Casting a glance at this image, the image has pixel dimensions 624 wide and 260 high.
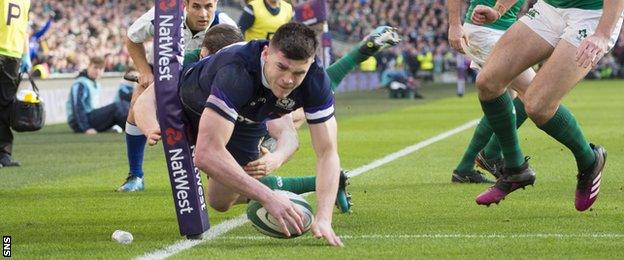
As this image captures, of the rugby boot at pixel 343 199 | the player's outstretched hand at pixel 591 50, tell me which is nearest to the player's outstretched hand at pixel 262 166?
the rugby boot at pixel 343 199

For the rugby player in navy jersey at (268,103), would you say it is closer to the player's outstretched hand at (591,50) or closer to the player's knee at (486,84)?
the player's outstretched hand at (591,50)


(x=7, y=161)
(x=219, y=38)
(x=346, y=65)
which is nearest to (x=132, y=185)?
(x=346, y=65)

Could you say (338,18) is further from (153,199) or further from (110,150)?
(153,199)

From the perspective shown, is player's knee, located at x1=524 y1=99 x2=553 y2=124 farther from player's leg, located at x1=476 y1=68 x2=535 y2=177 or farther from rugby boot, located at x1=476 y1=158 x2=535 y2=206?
player's leg, located at x1=476 y1=68 x2=535 y2=177

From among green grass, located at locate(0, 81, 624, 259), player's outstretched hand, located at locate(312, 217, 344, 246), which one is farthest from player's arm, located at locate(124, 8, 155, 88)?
player's outstretched hand, located at locate(312, 217, 344, 246)

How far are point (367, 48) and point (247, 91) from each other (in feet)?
15.2

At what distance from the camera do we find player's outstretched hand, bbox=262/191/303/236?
278 inches

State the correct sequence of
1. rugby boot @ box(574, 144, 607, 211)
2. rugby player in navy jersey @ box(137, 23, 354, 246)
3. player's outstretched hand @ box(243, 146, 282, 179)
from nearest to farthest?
rugby player in navy jersey @ box(137, 23, 354, 246) → player's outstretched hand @ box(243, 146, 282, 179) → rugby boot @ box(574, 144, 607, 211)

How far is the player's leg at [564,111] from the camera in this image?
338 inches

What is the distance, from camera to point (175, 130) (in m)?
8.02

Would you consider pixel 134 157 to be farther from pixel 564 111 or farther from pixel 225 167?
pixel 225 167

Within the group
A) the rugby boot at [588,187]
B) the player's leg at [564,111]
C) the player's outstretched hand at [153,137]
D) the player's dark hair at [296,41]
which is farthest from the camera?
the rugby boot at [588,187]

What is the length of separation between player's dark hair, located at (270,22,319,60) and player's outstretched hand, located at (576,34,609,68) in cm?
197

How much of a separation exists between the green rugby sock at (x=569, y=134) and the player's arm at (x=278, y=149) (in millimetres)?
1604
